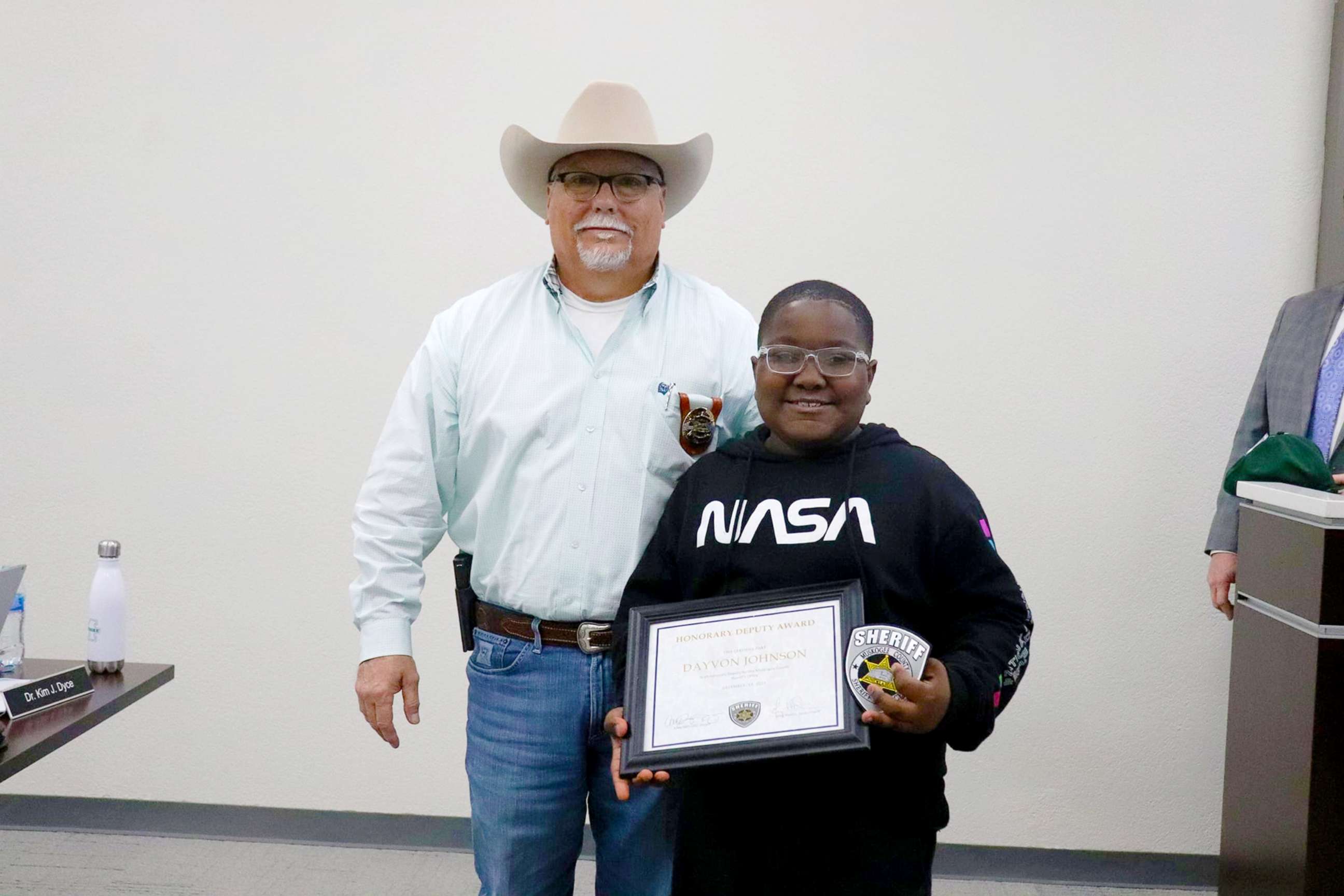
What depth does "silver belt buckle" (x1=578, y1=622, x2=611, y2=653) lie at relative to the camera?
1.72m

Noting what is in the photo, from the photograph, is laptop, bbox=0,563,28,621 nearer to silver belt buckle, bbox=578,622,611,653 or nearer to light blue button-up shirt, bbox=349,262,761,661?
light blue button-up shirt, bbox=349,262,761,661

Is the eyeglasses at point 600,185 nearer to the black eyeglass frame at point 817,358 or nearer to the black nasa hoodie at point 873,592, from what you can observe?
the black eyeglass frame at point 817,358

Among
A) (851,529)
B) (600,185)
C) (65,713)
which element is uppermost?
(600,185)

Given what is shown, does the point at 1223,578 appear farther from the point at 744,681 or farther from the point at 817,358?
the point at 744,681

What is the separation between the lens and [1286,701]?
214 centimetres

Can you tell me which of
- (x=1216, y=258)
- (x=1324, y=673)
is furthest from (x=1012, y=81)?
(x=1324, y=673)

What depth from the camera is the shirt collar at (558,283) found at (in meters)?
1.87

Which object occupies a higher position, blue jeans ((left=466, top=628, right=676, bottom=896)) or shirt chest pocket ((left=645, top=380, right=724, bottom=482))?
shirt chest pocket ((left=645, top=380, right=724, bottom=482))

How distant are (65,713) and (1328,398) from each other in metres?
2.70

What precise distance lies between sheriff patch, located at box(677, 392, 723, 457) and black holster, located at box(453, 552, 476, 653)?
0.45 meters

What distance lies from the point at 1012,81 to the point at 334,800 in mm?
Result: 2929

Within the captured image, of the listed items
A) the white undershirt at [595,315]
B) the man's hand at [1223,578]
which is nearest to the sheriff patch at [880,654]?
the white undershirt at [595,315]

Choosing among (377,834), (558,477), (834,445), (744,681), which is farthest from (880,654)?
(377,834)

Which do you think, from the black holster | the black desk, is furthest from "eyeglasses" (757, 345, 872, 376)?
the black desk
